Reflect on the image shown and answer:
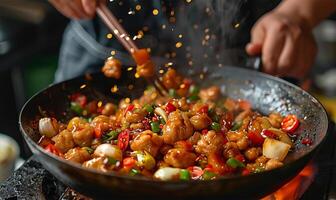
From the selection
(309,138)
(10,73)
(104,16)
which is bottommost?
(10,73)

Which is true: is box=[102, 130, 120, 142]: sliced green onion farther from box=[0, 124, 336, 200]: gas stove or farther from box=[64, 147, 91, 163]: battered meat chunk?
box=[0, 124, 336, 200]: gas stove

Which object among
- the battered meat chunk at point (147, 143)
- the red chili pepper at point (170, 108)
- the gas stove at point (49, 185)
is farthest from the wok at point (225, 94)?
the red chili pepper at point (170, 108)

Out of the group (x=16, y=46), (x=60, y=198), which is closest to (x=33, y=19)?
(x=16, y=46)

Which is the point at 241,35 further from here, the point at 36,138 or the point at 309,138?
the point at 36,138

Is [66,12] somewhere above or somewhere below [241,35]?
above

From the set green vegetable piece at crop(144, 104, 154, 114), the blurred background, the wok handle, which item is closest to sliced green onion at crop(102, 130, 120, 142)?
green vegetable piece at crop(144, 104, 154, 114)

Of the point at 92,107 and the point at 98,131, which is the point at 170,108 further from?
the point at 92,107

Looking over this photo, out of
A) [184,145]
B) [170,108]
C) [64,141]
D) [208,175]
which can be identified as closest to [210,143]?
[184,145]
